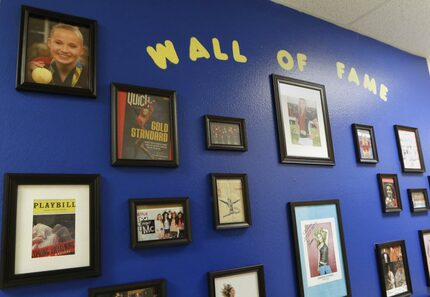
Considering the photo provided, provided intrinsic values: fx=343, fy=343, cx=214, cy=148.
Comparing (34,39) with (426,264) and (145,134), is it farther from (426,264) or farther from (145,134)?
(426,264)

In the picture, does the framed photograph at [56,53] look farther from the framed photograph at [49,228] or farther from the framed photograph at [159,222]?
the framed photograph at [159,222]

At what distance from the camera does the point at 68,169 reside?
3.16 ft

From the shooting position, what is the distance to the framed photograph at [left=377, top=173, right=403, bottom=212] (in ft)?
5.65

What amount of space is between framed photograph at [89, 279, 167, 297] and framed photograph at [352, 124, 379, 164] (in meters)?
1.13

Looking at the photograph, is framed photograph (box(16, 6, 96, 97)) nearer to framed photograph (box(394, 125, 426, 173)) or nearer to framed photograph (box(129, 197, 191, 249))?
framed photograph (box(129, 197, 191, 249))

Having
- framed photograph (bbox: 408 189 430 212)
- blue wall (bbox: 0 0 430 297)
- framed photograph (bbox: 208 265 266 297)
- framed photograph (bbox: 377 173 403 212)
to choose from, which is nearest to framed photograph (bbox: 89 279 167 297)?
blue wall (bbox: 0 0 430 297)

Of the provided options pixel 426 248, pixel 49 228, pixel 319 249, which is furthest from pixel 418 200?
pixel 49 228

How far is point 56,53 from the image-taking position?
3.34 ft

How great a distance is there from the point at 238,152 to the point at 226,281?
46cm

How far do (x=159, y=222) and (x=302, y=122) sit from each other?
788 mm

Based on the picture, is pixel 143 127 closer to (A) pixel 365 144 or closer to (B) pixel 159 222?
(B) pixel 159 222

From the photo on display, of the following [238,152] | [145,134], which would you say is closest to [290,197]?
[238,152]

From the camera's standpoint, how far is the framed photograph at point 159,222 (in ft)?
3.36

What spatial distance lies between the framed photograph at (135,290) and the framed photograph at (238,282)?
17 centimetres
